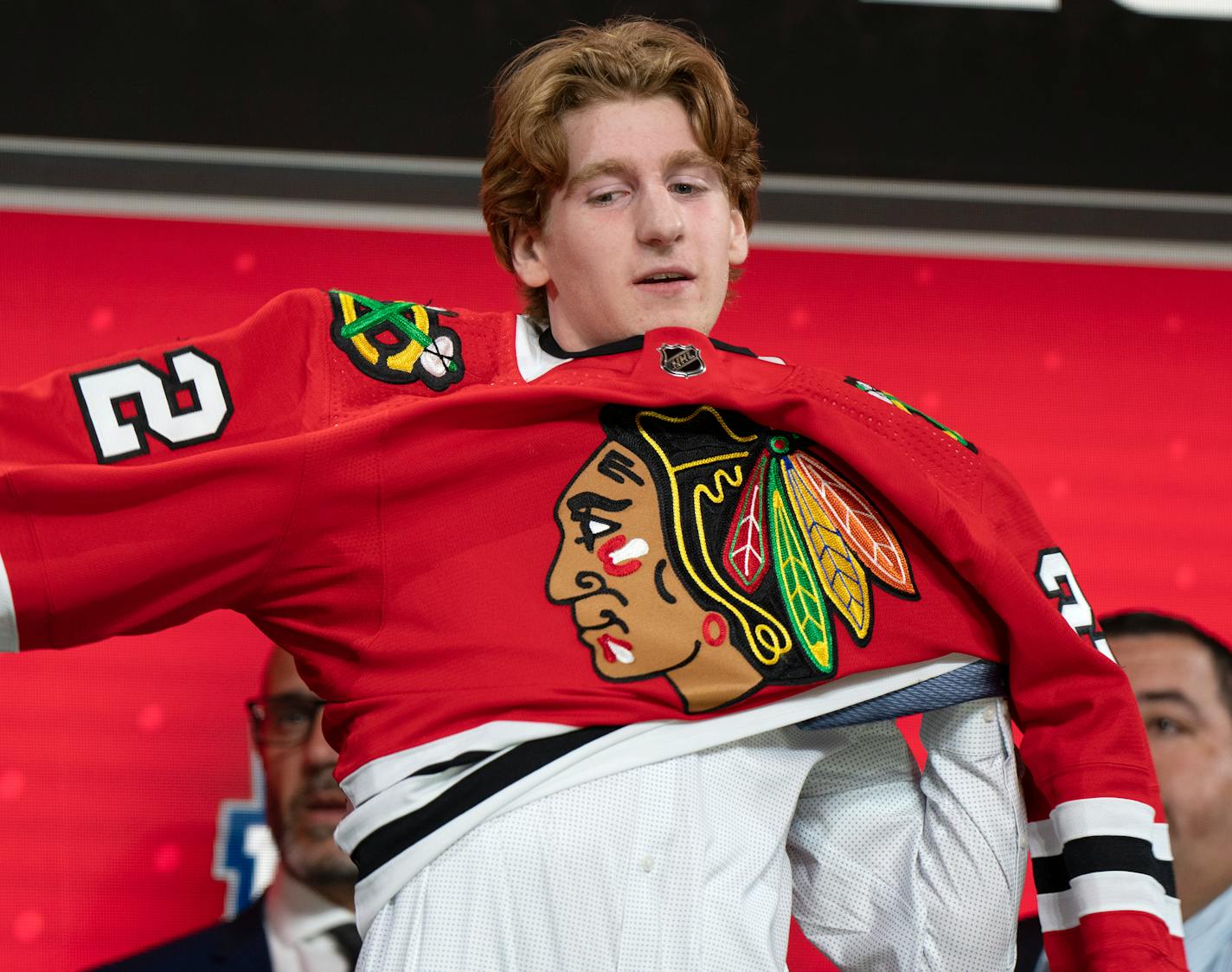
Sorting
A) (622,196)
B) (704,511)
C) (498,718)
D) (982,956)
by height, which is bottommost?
(982,956)

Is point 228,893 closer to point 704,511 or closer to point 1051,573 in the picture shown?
point 704,511

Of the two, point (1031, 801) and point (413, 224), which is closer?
point (1031, 801)

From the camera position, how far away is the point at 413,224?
1.71 meters

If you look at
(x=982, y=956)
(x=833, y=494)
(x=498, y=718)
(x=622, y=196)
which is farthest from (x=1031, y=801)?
(x=622, y=196)

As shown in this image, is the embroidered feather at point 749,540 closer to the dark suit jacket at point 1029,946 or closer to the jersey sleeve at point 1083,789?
the jersey sleeve at point 1083,789

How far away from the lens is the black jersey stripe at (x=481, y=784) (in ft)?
2.88

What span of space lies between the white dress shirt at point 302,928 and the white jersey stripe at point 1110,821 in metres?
0.87

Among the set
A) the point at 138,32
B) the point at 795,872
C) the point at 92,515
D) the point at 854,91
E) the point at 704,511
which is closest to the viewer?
the point at 92,515

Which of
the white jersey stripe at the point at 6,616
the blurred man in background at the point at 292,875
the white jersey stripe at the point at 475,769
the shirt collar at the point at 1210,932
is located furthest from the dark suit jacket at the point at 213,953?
the shirt collar at the point at 1210,932

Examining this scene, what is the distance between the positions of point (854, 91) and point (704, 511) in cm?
92

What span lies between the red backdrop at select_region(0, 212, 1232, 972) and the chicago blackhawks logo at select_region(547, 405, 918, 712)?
2.43 ft

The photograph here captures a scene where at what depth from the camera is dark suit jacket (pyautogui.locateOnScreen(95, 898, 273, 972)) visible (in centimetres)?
151

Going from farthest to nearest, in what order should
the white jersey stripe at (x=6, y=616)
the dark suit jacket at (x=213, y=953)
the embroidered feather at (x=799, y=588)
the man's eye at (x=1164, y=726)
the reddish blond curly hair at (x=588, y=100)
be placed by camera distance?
the man's eye at (x=1164, y=726) < the dark suit jacket at (x=213, y=953) < the reddish blond curly hair at (x=588, y=100) < the embroidered feather at (x=799, y=588) < the white jersey stripe at (x=6, y=616)

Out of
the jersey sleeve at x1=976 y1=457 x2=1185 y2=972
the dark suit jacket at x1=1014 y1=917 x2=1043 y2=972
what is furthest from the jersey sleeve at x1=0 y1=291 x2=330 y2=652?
the dark suit jacket at x1=1014 y1=917 x2=1043 y2=972
